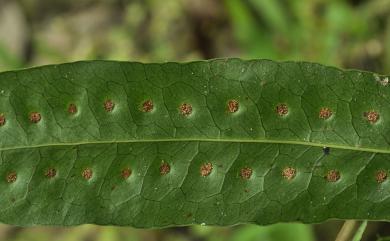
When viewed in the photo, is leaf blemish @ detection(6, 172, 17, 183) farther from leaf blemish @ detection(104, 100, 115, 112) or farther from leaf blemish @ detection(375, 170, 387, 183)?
leaf blemish @ detection(375, 170, 387, 183)

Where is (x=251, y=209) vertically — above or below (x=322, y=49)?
below

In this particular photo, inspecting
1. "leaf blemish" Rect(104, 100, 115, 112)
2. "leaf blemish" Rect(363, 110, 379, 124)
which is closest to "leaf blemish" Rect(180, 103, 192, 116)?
"leaf blemish" Rect(104, 100, 115, 112)

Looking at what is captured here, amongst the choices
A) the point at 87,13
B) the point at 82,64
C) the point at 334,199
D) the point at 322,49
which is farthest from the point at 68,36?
the point at 334,199

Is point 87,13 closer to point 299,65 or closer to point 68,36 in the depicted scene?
point 68,36

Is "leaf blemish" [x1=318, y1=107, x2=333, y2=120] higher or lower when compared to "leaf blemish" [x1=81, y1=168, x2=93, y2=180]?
higher

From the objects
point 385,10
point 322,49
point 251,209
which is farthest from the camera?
point 385,10

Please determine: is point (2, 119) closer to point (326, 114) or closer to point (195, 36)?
point (326, 114)

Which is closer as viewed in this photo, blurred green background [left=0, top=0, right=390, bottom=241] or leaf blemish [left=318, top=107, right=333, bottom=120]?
leaf blemish [left=318, top=107, right=333, bottom=120]
